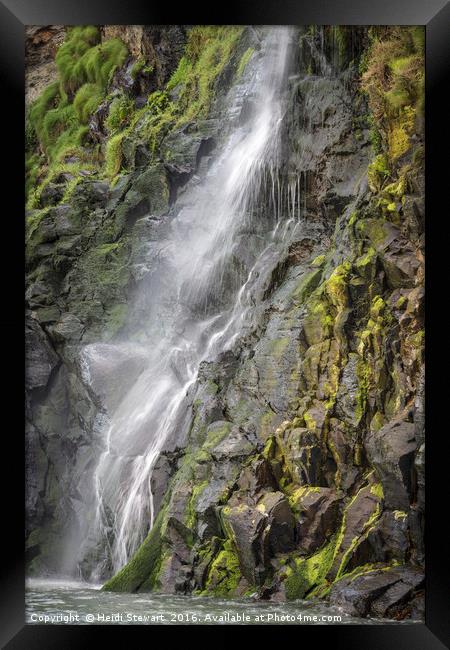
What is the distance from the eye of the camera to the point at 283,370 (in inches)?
286

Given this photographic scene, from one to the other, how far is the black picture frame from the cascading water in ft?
3.17

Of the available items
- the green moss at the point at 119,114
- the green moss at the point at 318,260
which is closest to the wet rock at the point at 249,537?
the green moss at the point at 318,260

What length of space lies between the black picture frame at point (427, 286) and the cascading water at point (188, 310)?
0.96 m

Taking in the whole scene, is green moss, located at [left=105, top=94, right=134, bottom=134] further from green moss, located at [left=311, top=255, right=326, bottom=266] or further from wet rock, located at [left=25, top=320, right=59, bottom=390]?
green moss, located at [left=311, top=255, right=326, bottom=266]

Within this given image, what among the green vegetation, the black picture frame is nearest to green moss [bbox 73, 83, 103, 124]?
the black picture frame

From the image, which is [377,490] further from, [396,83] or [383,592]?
[396,83]

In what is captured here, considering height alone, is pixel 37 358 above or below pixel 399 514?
above

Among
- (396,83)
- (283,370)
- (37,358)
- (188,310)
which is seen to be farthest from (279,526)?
(396,83)

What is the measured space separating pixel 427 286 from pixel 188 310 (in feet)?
8.75

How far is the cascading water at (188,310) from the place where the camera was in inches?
293

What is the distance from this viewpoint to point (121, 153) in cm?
774
